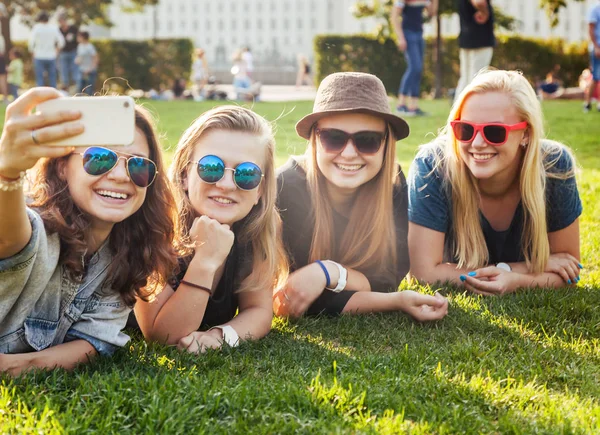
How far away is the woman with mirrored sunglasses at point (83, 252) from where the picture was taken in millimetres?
2572

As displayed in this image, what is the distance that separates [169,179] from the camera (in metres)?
3.15

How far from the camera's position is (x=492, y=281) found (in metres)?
3.94

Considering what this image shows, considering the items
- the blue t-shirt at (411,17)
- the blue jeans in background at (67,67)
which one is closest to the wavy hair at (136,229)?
the blue t-shirt at (411,17)

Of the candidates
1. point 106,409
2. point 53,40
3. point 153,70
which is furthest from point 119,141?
point 153,70

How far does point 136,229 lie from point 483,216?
1976 millimetres

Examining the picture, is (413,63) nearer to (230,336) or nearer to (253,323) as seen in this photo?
(253,323)

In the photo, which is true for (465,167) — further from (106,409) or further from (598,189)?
(598,189)

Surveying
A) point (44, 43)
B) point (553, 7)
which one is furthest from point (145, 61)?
point (553, 7)

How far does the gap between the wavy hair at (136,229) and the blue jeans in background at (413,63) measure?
28.6 feet

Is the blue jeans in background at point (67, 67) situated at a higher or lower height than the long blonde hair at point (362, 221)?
higher

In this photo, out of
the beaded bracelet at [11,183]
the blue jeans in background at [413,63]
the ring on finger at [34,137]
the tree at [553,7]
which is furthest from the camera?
the tree at [553,7]

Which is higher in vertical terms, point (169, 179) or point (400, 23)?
point (400, 23)

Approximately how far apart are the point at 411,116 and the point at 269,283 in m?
9.06

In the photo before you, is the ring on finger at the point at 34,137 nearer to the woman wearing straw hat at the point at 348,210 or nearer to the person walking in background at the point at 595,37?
the woman wearing straw hat at the point at 348,210
